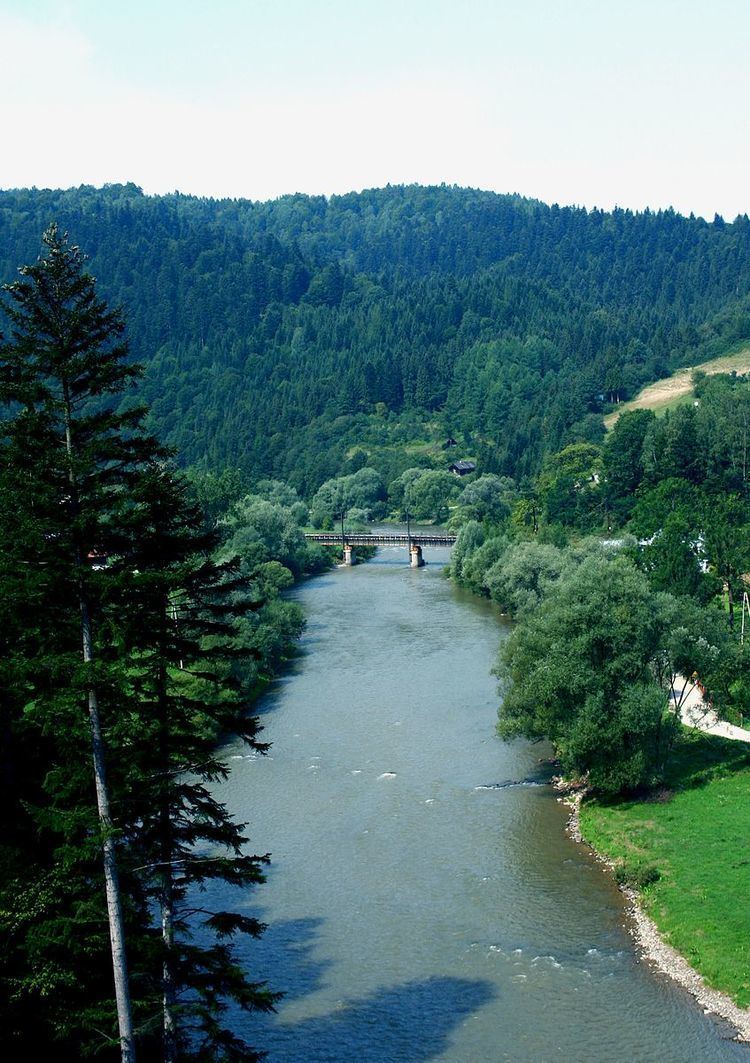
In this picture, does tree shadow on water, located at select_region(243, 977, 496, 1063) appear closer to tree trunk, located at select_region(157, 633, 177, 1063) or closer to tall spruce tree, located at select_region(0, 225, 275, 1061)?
tall spruce tree, located at select_region(0, 225, 275, 1061)

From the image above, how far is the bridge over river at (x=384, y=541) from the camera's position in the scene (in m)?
119

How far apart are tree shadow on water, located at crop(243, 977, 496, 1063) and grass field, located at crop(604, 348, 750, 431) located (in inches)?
5054

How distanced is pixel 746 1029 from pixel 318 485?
13484 cm

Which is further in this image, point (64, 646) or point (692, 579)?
point (692, 579)

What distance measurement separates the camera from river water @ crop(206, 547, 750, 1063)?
30.7 m

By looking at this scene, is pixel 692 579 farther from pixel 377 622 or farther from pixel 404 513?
pixel 404 513

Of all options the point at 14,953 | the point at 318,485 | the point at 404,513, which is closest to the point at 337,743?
the point at 14,953

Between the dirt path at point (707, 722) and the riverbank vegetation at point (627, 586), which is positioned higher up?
the riverbank vegetation at point (627, 586)

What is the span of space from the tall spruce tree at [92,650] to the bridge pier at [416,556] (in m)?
95.0

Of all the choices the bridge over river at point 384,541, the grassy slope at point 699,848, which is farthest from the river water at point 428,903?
the bridge over river at point 384,541

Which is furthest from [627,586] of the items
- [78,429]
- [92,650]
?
[78,429]

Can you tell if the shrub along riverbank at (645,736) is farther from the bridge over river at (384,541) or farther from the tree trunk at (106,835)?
the bridge over river at (384,541)

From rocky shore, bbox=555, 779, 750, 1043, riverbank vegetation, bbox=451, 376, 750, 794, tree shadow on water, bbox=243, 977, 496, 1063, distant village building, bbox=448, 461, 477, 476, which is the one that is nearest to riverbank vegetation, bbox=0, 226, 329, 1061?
tree shadow on water, bbox=243, 977, 496, 1063

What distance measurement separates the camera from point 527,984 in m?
33.0
